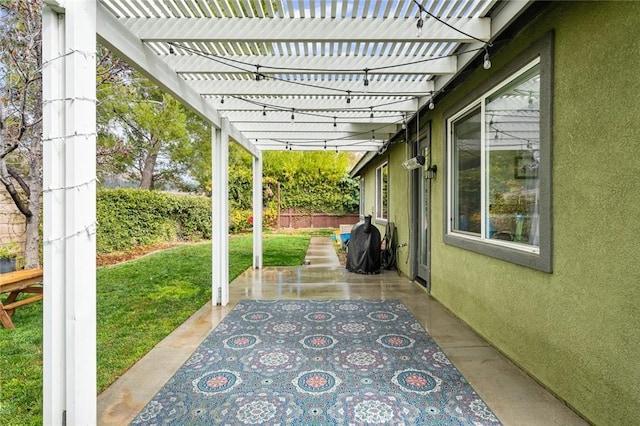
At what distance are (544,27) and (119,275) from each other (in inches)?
300

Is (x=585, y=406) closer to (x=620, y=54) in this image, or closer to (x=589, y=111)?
(x=589, y=111)

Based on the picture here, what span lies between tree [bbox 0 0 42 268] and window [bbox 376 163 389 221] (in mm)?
6718

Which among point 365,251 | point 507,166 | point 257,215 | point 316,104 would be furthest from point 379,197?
point 507,166

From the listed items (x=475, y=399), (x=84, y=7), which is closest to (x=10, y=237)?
(x=84, y=7)

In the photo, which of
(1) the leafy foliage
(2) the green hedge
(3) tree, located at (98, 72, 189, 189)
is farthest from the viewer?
(1) the leafy foliage

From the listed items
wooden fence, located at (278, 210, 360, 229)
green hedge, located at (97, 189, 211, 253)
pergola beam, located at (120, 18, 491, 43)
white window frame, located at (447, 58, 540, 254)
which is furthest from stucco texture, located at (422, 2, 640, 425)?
wooden fence, located at (278, 210, 360, 229)

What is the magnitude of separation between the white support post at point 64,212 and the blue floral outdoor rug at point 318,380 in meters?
0.49

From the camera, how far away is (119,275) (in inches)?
266

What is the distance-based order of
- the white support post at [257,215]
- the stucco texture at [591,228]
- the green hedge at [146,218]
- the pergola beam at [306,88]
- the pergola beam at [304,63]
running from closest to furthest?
1. the stucco texture at [591,228]
2. the pergola beam at [304,63]
3. the pergola beam at [306,88]
4. the white support post at [257,215]
5. the green hedge at [146,218]

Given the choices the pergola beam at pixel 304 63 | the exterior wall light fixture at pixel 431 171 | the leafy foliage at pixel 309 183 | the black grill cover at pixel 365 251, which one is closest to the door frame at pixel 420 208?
the exterior wall light fixture at pixel 431 171

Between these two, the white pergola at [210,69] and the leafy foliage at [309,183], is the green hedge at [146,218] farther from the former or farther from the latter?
the white pergola at [210,69]

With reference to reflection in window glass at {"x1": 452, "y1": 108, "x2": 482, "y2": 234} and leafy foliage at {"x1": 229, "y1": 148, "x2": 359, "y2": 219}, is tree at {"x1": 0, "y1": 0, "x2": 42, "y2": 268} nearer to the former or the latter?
reflection in window glass at {"x1": 452, "y1": 108, "x2": 482, "y2": 234}

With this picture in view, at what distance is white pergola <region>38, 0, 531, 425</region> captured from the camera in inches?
76.6

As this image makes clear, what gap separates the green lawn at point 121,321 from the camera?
8.33 ft
